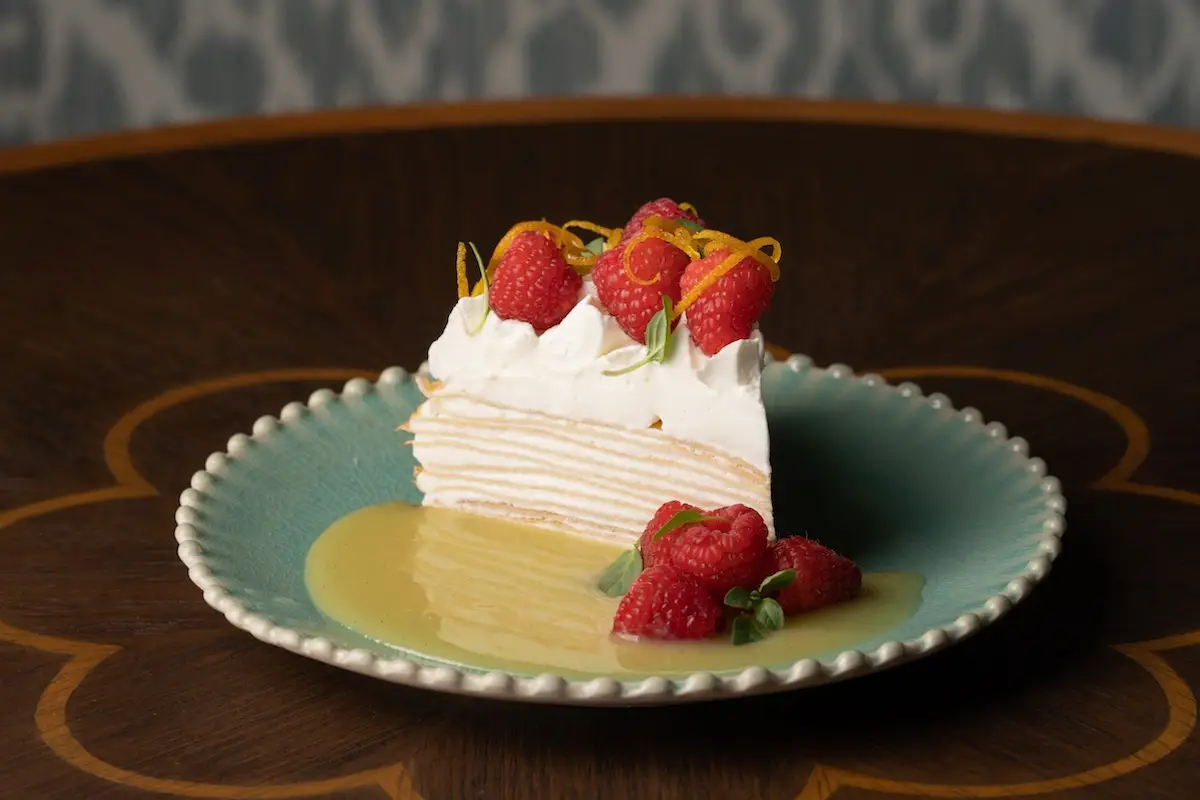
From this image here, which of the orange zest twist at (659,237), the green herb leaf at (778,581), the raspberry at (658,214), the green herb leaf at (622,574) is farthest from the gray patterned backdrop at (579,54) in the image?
the green herb leaf at (778,581)

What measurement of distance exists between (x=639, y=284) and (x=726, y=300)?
0.09 metres

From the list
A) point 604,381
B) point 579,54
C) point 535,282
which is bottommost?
point 604,381

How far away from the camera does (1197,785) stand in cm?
129

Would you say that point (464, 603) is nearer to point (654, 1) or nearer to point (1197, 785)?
point (1197, 785)

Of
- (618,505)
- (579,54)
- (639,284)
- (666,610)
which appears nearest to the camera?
(666,610)

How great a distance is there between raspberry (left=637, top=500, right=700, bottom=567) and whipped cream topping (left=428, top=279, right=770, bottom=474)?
14cm

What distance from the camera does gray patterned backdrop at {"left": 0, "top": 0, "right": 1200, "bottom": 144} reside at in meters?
4.30

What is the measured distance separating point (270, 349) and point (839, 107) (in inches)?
45.9

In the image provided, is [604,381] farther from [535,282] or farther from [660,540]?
[660,540]

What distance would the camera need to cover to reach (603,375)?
1770 mm

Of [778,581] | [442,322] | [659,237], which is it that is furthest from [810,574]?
[442,322]

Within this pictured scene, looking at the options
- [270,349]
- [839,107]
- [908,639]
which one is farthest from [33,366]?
[839,107]

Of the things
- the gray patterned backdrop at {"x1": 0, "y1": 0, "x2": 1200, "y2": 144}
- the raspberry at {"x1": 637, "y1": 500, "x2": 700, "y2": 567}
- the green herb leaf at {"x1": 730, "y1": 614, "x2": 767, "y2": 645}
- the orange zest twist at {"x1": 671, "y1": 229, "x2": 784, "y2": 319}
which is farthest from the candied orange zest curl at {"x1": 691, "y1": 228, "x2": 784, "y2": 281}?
the gray patterned backdrop at {"x1": 0, "y1": 0, "x2": 1200, "y2": 144}

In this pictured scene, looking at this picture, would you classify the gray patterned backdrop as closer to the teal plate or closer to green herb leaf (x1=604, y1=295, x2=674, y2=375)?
the teal plate
